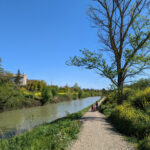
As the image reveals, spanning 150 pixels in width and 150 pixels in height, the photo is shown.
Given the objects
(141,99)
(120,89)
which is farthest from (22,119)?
(141,99)

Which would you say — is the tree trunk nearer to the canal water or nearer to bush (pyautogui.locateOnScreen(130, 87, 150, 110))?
bush (pyautogui.locateOnScreen(130, 87, 150, 110))

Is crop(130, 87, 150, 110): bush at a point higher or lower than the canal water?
higher

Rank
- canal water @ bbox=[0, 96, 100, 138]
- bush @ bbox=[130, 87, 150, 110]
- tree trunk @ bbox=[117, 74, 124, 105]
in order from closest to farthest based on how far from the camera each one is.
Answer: bush @ bbox=[130, 87, 150, 110]
tree trunk @ bbox=[117, 74, 124, 105]
canal water @ bbox=[0, 96, 100, 138]

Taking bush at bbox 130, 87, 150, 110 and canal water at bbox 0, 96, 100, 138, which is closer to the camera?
bush at bbox 130, 87, 150, 110

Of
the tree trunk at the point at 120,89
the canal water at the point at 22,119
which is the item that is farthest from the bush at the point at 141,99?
the canal water at the point at 22,119

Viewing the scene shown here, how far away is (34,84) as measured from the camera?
61.9 metres

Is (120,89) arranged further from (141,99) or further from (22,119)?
(22,119)

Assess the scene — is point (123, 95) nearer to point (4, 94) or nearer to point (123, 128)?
point (123, 128)

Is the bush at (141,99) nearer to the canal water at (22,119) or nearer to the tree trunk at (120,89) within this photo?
the tree trunk at (120,89)

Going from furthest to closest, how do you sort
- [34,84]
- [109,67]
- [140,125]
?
1. [34,84]
2. [109,67]
3. [140,125]

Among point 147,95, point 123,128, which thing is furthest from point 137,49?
point 123,128

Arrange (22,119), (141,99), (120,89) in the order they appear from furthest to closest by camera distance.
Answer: (22,119) < (120,89) < (141,99)

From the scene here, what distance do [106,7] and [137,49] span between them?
4.58 meters

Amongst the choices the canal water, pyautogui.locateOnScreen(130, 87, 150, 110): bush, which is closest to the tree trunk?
pyautogui.locateOnScreen(130, 87, 150, 110): bush
